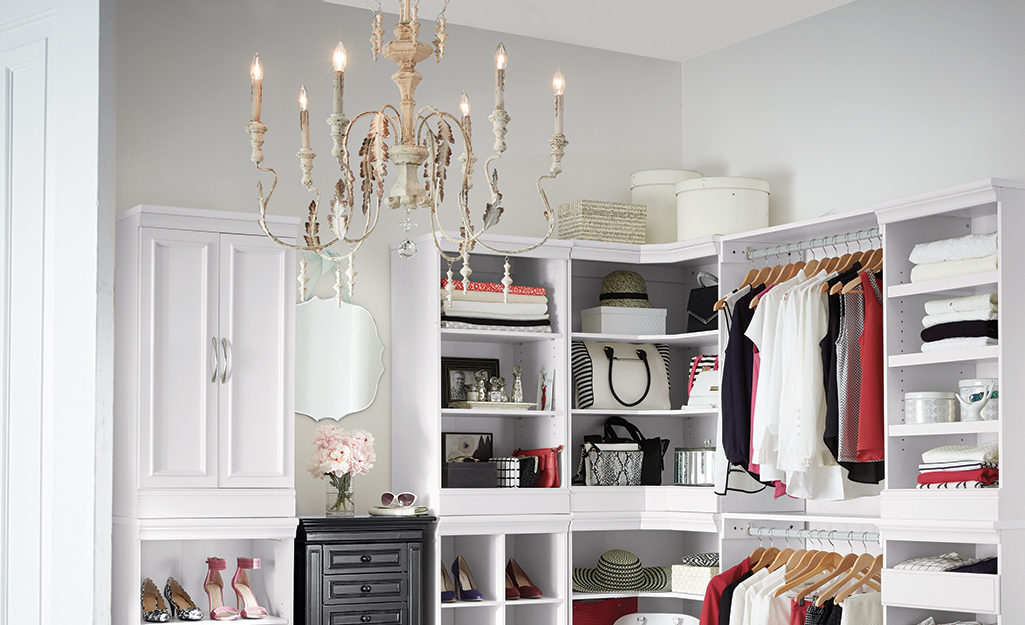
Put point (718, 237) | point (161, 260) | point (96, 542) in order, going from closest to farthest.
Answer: point (96, 542), point (161, 260), point (718, 237)

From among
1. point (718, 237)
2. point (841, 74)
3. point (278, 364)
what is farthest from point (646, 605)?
point (841, 74)

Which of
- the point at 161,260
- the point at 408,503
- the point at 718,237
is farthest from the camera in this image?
the point at 718,237

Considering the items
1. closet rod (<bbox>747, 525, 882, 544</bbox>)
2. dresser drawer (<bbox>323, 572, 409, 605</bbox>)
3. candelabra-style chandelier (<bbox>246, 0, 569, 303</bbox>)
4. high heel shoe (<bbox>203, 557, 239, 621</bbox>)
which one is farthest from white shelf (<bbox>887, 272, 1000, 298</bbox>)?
high heel shoe (<bbox>203, 557, 239, 621</bbox>)

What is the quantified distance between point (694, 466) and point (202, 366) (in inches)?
85.8

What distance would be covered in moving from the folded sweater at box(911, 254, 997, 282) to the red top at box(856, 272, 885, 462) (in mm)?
221

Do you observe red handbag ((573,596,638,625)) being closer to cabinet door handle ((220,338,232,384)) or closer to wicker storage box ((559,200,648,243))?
wicker storage box ((559,200,648,243))

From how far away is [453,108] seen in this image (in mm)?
5066

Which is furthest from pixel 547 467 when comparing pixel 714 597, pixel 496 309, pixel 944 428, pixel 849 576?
pixel 944 428

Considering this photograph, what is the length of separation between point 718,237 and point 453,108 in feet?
4.44

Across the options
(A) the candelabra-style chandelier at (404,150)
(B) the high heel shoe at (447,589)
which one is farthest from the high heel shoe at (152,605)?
(A) the candelabra-style chandelier at (404,150)

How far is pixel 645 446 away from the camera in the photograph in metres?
4.99

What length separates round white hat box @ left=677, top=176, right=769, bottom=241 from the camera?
15.9 ft

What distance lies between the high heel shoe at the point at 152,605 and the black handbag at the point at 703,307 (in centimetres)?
251

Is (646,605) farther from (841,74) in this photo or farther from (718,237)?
(841,74)
